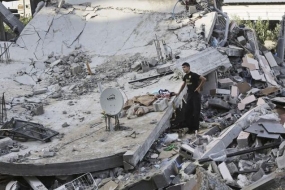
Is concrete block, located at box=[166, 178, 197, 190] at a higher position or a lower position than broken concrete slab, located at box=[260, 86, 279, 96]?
higher

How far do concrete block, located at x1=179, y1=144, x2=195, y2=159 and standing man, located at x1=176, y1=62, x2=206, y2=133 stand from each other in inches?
48.2

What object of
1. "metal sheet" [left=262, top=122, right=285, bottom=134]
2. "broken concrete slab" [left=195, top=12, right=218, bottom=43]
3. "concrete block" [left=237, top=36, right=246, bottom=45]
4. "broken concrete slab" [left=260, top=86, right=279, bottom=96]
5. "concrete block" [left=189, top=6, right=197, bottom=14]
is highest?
"concrete block" [left=189, top=6, right=197, bottom=14]

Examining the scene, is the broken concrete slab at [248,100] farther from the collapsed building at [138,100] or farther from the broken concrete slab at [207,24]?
the broken concrete slab at [207,24]

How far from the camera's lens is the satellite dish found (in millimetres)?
9414

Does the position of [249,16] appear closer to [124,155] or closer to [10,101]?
[10,101]

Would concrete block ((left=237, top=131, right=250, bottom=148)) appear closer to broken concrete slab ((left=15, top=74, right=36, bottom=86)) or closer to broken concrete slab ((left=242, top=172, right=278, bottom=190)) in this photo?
broken concrete slab ((left=242, top=172, right=278, bottom=190))

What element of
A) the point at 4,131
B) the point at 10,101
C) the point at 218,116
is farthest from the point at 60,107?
the point at 218,116

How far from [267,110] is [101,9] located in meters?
8.91

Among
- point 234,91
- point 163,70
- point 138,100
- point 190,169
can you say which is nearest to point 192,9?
point 163,70

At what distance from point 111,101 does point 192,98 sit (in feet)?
5.22

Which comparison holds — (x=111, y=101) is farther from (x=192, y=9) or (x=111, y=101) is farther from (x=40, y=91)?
(x=192, y=9)

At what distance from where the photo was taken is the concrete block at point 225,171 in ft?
25.8

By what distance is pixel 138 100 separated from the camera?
1107 cm

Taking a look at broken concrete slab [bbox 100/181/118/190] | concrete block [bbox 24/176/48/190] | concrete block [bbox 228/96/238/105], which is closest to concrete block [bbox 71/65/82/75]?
concrete block [bbox 228/96/238/105]
